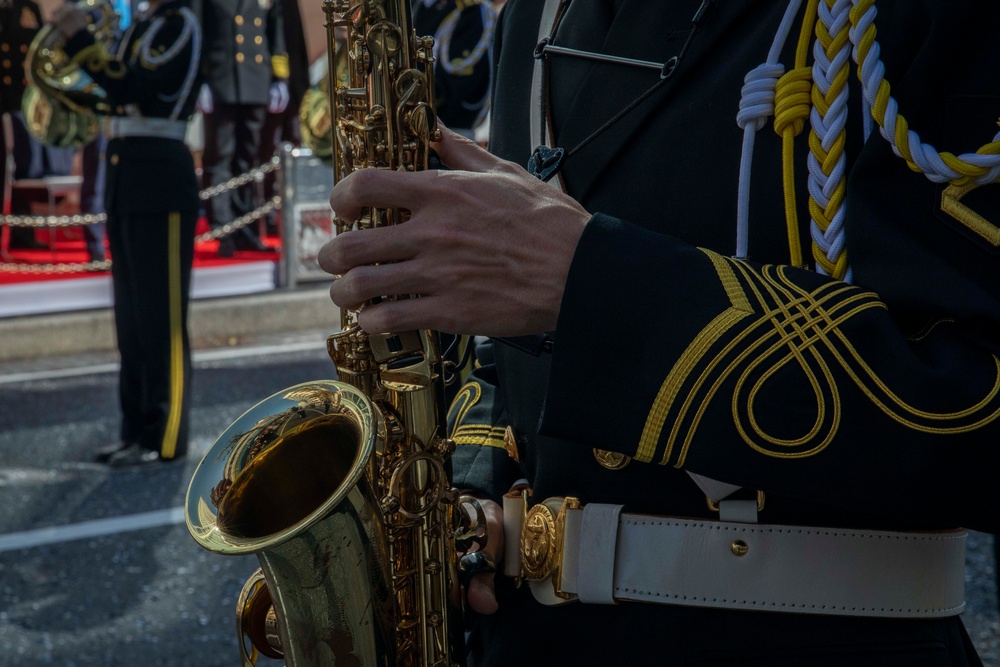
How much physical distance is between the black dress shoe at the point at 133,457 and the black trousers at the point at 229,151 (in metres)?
5.10

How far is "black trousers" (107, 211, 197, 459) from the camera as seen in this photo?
196 inches

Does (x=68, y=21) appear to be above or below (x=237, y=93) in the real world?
above

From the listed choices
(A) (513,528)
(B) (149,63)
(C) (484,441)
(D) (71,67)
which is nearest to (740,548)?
(A) (513,528)

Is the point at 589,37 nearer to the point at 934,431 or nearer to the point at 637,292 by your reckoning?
the point at 637,292

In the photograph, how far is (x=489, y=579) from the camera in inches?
50.9

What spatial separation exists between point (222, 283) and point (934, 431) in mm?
7678

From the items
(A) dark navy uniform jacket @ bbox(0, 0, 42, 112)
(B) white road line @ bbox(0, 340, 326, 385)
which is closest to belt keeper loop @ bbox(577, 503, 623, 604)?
(B) white road line @ bbox(0, 340, 326, 385)

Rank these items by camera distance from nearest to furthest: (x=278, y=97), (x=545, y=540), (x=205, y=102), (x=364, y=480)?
(x=545, y=540), (x=364, y=480), (x=205, y=102), (x=278, y=97)

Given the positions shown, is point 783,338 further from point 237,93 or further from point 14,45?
point 14,45

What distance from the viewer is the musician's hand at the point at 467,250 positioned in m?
1.02

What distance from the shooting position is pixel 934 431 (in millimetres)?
947

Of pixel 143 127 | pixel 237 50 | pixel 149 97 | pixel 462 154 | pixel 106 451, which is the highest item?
pixel 462 154

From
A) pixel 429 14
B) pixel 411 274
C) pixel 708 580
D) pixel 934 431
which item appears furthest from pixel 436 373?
pixel 429 14

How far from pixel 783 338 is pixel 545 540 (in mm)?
341
